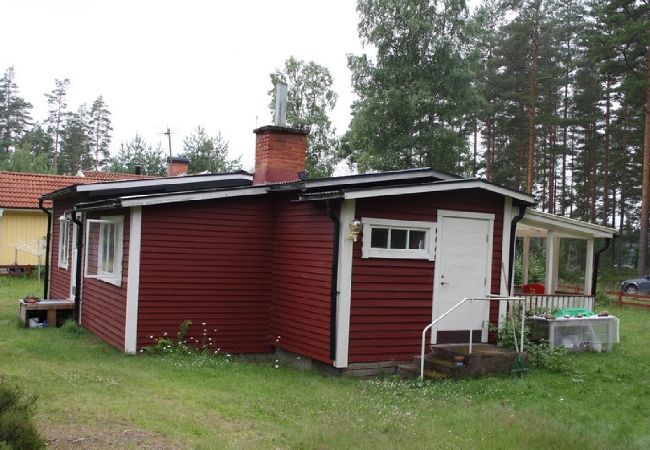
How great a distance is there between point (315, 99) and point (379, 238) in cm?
3044

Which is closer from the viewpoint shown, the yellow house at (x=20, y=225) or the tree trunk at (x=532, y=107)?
the yellow house at (x=20, y=225)

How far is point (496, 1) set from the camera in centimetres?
3381

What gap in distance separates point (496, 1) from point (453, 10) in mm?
7422

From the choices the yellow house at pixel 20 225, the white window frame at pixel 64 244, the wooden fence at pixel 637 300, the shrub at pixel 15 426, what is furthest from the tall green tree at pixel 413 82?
the shrub at pixel 15 426

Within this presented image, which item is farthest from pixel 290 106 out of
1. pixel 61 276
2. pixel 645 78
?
pixel 61 276

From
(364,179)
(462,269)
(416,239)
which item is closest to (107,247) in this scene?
(364,179)

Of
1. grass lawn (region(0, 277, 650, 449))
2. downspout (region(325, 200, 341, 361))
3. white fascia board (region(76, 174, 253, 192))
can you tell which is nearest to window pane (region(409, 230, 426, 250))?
downspout (region(325, 200, 341, 361))

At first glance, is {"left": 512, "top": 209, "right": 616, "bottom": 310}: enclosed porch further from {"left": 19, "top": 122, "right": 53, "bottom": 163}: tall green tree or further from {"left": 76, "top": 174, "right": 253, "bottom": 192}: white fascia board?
{"left": 19, "top": 122, "right": 53, "bottom": 163}: tall green tree

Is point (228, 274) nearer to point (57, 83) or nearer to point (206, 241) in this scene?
point (206, 241)

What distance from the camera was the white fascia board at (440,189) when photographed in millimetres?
9141

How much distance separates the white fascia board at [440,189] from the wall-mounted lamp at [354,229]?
390 mm

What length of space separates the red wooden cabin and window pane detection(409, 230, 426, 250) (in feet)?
0.06

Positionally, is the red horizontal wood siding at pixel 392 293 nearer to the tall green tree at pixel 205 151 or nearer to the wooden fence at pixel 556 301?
the wooden fence at pixel 556 301

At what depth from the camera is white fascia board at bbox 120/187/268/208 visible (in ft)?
32.0
